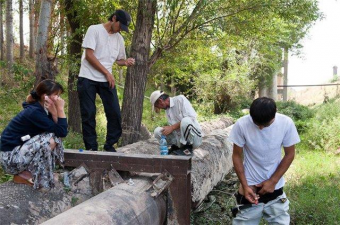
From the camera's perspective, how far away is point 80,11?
29.3 feet

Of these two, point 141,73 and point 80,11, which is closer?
point 141,73

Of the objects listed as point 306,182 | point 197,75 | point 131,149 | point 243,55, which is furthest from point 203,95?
point 131,149

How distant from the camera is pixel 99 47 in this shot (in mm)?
5352

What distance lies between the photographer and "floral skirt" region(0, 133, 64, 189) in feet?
12.3

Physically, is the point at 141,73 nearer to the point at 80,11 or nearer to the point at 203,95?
the point at 80,11

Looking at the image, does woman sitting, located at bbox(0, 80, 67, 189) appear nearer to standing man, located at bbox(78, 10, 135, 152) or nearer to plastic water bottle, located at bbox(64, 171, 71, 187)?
plastic water bottle, located at bbox(64, 171, 71, 187)

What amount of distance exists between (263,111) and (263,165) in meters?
0.59

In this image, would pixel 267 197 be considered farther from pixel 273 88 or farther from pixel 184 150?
pixel 273 88

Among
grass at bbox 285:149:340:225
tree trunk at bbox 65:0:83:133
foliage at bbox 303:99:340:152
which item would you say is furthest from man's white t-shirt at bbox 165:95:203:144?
foliage at bbox 303:99:340:152

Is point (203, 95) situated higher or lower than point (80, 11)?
lower

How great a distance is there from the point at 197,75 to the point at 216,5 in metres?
10.2

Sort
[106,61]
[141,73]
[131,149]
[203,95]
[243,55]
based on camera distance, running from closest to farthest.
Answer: [106,61]
[131,149]
[141,73]
[203,95]
[243,55]

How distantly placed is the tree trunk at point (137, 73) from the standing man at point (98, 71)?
165 cm

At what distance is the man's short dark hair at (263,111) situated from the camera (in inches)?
132
